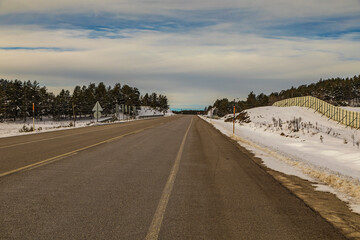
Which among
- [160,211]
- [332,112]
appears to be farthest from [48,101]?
[160,211]

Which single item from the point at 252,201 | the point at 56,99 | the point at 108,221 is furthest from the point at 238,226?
the point at 56,99

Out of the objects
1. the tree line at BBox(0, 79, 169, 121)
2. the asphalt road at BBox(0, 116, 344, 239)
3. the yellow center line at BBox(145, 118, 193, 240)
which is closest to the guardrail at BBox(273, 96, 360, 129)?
the asphalt road at BBox(0, 116, 344, 239)

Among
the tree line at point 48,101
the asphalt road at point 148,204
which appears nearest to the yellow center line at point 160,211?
the asphalt road at point 148,204

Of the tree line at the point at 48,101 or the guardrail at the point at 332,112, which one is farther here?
the tree line at the point at 48,101

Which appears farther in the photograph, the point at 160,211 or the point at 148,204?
the point at 148,204

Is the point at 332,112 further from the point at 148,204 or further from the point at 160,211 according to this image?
the point at 160,211

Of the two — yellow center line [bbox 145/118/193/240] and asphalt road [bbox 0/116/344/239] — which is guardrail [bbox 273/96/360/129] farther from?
yellow center line [bbox 145/118/193/240]

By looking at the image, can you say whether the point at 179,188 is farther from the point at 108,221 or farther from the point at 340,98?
the point at 340,98

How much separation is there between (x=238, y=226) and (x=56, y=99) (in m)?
110

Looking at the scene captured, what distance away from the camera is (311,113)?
41562mm

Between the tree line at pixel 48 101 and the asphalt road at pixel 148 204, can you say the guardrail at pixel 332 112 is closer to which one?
the asphalt road at pixel 148 204

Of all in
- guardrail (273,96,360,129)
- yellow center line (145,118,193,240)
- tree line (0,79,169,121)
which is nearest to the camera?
yellow center line (145,118,193,240)

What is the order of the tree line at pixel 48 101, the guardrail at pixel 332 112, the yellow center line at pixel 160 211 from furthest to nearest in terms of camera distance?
1. the tree line at pixel 48 101
2. the guardrail at pixel 332 112
3. the yellow center line at pixel 160 211

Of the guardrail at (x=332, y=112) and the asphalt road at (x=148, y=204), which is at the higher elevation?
the guardrail at (x=332, y=112)
